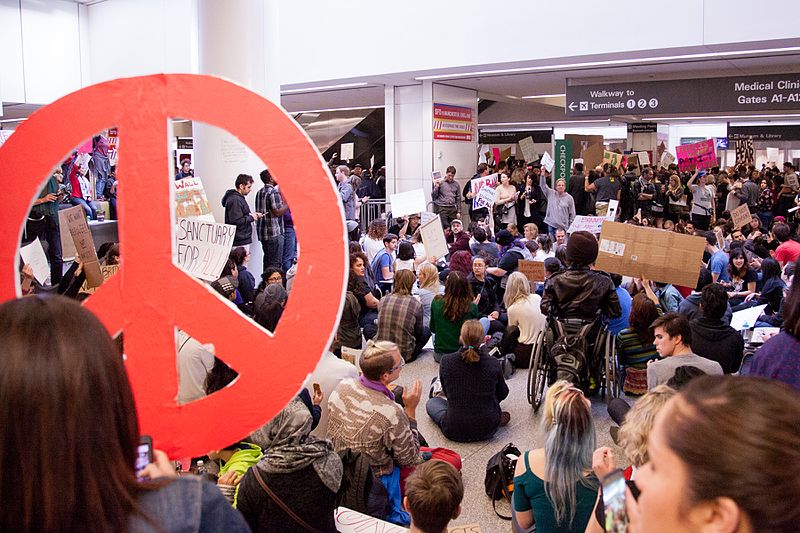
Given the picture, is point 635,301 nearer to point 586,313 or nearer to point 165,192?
point 586,313

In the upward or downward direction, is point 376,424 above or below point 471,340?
below

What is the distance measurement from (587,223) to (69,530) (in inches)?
377

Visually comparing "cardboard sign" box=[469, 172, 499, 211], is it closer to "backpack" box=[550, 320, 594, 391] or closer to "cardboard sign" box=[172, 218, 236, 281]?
"backpack" box=[550, 320, 594, 391]

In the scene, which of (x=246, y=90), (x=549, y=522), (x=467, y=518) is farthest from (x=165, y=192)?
(x=467, y=518)

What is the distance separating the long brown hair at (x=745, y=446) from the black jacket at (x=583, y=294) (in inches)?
199

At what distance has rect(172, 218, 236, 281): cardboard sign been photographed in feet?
17.0

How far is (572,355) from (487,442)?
3.21ft

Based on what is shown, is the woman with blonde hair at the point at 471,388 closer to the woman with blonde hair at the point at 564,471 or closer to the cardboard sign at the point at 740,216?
the woman with blonde hair at the point at 564,471

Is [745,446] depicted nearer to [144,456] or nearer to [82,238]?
[144,456]

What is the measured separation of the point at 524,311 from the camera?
288 inches

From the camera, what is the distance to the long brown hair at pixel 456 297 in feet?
23.1

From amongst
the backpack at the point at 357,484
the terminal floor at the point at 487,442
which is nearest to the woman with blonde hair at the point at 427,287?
the terminal floor at the point at 487,442

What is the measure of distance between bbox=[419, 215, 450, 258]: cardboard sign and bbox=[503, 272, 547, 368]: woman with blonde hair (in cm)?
207

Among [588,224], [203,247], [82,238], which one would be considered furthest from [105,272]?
[588,224]
